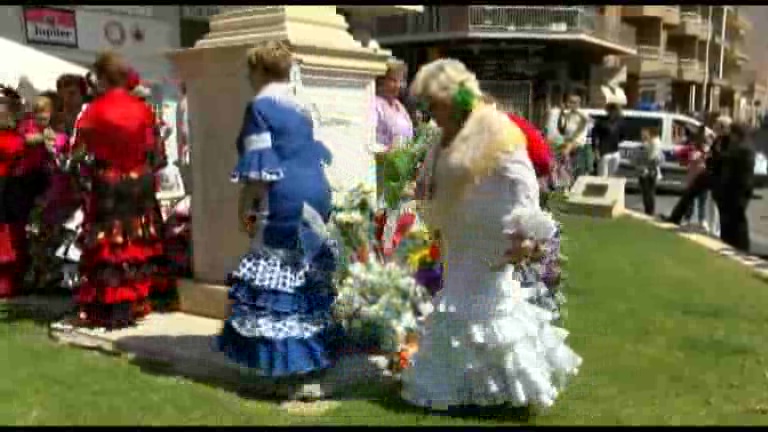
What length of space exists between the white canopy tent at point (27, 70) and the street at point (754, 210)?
913 cm

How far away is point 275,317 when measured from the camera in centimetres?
389

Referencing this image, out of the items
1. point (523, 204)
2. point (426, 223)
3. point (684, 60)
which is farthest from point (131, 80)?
point (684, 60)

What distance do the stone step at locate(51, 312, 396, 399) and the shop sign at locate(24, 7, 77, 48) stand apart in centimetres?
1242

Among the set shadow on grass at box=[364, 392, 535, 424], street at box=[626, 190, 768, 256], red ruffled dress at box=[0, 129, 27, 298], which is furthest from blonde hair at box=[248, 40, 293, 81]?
street at box=[626, 190, 768, 256]

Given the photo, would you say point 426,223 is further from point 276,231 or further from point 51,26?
point 51,26

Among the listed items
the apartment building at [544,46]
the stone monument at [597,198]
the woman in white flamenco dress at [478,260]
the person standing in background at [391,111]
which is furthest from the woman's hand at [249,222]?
the apartment building at [544,46]

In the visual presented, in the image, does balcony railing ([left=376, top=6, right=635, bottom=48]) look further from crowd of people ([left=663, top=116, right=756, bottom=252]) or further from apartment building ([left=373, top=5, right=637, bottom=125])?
crowd of people ([left=663, top=116, right=756, bottom=252])

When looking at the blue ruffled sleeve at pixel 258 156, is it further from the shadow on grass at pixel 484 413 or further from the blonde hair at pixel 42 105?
the blonde hair at pixel 42 105

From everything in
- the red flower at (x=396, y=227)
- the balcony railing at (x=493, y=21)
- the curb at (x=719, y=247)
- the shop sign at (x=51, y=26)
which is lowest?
the curb at (x=719, y=247)

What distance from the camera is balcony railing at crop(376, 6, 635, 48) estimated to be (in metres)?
29.8

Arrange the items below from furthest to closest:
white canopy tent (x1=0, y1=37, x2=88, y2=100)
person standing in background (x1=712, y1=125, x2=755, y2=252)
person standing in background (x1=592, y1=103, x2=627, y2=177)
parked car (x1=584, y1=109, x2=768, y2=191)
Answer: parked car (x1=584, y1=109, x2=768, y2=191), person standing in background (x1=592, y1=103, x2=627, y2=177), person standing in background (x1=712, y1=125, x2=755, y2=252), white canopy tent (x1=0, y1=37, x2=88, y2=100)

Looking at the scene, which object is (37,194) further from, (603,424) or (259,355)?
(603,424)

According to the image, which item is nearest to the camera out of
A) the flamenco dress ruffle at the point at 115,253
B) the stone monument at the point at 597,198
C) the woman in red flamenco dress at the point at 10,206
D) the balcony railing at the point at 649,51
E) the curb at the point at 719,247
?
the flamenco dress ruffle at the point at 115,253

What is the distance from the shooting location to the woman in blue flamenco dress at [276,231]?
3.82 m
